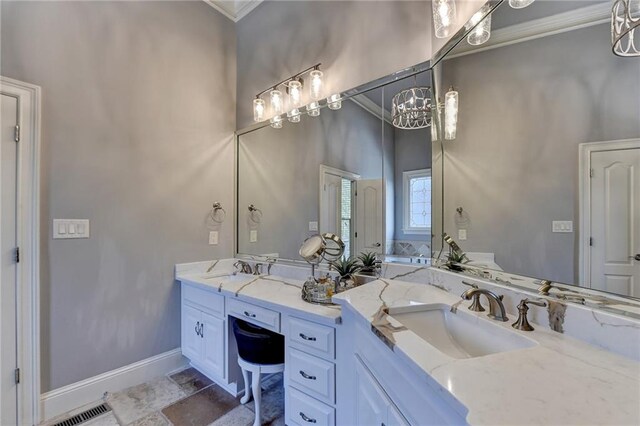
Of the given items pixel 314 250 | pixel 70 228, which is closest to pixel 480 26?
pixel 314 250

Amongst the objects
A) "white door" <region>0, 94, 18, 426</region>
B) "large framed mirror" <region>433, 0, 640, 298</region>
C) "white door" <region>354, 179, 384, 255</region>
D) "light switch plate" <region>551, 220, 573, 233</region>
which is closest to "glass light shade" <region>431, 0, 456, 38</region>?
"large framed mirror" <region>433, 0, 640, 298</region>

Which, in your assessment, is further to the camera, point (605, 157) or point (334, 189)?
point (334, 189)

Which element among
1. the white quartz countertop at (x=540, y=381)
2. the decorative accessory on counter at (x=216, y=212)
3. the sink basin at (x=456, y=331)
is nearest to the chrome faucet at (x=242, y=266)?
the decorative accessory on counter at (x=216, y=212)

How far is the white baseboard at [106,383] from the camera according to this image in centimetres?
172

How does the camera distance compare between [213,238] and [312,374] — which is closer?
[312,374]

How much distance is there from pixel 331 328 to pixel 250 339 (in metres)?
0.54

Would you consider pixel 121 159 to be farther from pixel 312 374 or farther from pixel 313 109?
pixel 312 374

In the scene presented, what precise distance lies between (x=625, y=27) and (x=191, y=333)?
111 inches

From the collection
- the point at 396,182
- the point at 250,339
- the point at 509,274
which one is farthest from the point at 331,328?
the point at 396,182

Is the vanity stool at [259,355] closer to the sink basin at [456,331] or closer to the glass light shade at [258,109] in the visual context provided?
the sink basin at [456,331]

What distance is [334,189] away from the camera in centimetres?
213

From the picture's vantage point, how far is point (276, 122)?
8.13 ft

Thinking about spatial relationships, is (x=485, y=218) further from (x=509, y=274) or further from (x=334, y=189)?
(x=334, y=189)

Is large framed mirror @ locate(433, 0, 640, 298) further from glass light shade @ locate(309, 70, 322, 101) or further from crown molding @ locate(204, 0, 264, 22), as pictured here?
crown molding @ locate(204, 0, 264, 22)
